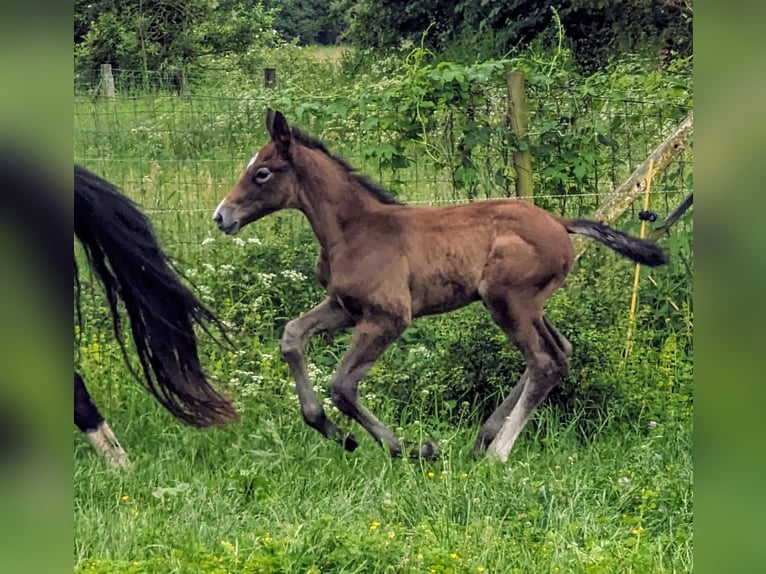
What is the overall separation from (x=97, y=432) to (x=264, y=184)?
4.69 ft

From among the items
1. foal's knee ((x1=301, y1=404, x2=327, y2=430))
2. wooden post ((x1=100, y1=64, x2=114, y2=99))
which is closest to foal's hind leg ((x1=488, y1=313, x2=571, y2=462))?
foal's knee ((x1=301, y1=404, x2=327, y2=430))

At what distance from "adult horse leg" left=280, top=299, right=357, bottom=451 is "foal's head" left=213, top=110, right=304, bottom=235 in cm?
59

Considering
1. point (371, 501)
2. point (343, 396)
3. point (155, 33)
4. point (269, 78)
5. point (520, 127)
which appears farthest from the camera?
point (155, 33)

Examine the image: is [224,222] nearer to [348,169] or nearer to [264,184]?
[264,184]

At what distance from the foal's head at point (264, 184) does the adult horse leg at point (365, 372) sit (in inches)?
29.5

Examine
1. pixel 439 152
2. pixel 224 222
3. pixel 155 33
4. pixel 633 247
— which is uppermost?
pixel 155 33

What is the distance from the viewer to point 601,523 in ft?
13.9

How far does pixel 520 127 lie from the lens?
6.10 meters

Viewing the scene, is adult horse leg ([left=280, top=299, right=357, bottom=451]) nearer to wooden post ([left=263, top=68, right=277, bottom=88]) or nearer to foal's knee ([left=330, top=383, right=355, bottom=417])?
foal's knee ([left=330, top=383, right=355, bottom=417])

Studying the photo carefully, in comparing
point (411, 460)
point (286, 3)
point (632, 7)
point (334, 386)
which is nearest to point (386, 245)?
point (334, 386)

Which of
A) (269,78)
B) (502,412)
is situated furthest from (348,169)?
(269,78)

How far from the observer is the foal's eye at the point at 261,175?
469cm

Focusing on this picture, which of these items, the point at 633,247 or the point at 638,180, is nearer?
the point at 633,247

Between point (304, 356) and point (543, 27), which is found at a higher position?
point (543, 27)
